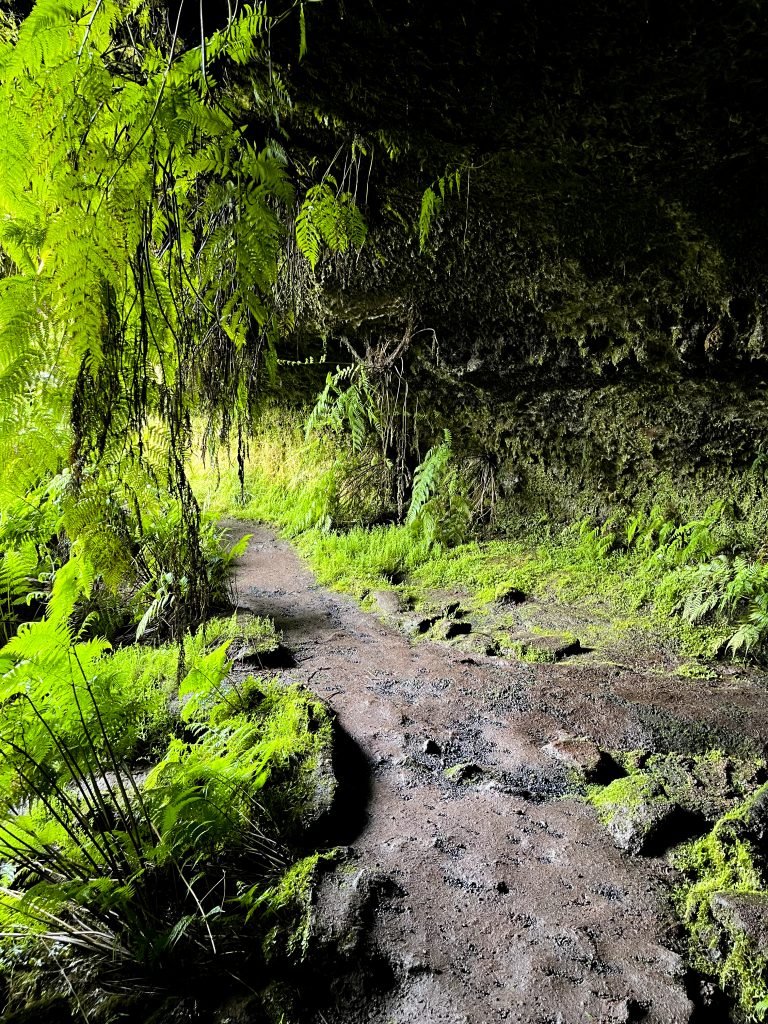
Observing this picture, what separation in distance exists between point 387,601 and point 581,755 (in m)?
3.14

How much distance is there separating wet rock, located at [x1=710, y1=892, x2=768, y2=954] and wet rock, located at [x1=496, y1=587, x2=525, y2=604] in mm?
3760

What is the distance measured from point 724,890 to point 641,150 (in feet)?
12.9

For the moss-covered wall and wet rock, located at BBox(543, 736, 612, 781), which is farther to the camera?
wet rock, located at BBox(543, 736, 612, 781)

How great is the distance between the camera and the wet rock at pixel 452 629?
5.46m

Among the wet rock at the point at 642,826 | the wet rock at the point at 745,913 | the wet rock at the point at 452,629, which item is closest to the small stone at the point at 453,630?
the wet rock at the point at 452,629

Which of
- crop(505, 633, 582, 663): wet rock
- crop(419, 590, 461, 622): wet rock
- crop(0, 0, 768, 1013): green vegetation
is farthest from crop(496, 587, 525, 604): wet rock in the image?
crop(505, 633, 582, 663): wet rock

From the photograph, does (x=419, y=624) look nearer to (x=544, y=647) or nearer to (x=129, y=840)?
(x=544, y=647)

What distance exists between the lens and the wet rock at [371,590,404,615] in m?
6.21

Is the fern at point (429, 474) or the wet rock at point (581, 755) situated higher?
the fern at point (429, 474)

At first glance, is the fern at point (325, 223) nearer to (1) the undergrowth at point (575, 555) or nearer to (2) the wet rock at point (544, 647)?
(1) the undergrowth at point (575, 555)

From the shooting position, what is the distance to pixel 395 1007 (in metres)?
2.14

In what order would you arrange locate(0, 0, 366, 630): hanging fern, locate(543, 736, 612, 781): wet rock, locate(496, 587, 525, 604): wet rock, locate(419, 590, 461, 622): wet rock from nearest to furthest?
locate(0, 0, 366, 630): hanging fern < locate(543, 736, 612, 781): wet rock < locate(419, 590, 461, 622): wet rock < locate(496, 587, 525, 604): wet rock

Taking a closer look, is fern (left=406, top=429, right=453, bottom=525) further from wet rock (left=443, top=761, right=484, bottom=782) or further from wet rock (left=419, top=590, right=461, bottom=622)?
wet rock (left=443, top=761, right=484, bottom=782)

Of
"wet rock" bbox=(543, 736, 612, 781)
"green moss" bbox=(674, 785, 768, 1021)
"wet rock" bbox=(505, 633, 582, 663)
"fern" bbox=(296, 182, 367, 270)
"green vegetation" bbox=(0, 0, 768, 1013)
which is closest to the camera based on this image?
"green vegetation" bbox=(0, 0, 768, 1013)
